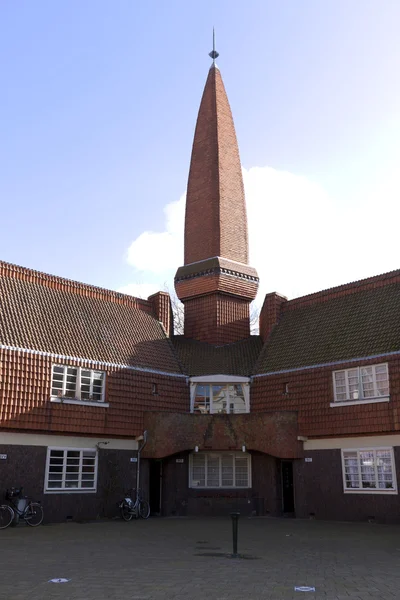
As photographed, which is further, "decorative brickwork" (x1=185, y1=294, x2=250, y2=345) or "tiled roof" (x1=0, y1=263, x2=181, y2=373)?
"decorative brickwork" (x1=185, y1=294, x2=250, y2=345)

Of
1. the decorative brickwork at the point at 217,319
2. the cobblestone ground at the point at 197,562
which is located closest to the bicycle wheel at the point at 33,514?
the cobblestone ground at the point at 197,562

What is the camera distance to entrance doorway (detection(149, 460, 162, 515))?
76.5ft

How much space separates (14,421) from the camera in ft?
63.9

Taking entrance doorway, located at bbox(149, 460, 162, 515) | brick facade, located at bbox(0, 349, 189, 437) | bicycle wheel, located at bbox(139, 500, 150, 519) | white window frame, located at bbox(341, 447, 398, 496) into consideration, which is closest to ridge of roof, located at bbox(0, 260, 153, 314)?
brick facade, located at bbox(0, 349, 189, 437)

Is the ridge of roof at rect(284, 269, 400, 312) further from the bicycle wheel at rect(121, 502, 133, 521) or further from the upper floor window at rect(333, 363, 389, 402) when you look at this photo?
the bicycle wheel at rect(121, 502, 133, 521)

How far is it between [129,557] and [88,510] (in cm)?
970

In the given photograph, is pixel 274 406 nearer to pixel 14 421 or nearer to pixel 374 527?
pixel 374 527

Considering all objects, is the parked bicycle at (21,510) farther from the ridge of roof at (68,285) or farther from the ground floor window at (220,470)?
the ridge of roof at (68,285)

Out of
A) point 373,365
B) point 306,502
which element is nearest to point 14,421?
point 306,502

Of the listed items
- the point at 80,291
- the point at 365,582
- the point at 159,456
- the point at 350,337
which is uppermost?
the point at 80,291

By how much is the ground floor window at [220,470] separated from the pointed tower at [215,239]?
6.12 metres

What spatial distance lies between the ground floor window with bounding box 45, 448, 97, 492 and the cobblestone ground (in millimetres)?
2150

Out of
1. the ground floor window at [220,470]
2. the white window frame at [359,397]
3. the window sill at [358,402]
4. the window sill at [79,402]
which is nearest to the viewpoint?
the window sill at [358,402]

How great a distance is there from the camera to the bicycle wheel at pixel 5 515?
1811 cm
